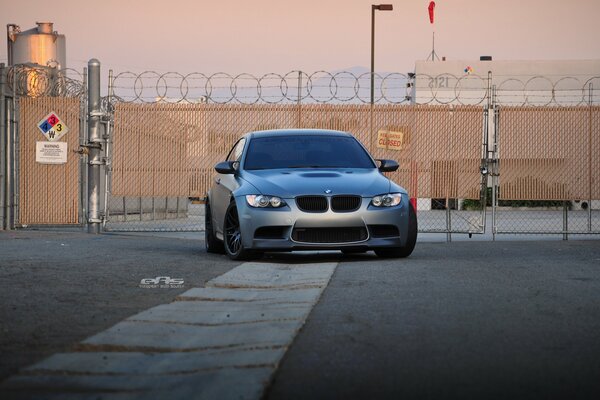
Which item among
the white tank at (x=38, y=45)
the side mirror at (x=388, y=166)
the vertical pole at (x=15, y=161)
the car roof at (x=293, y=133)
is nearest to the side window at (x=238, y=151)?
the car roof at (x=293, y=133)

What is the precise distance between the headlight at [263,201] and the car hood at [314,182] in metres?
0.06

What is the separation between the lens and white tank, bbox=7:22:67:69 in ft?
139

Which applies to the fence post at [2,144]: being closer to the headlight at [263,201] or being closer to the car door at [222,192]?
the car door at [222,192]

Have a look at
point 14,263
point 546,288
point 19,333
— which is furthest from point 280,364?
point 14,263

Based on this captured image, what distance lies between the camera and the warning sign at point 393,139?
1880 centimetres

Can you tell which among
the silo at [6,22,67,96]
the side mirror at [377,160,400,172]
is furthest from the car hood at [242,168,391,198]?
the silo at [6,22,67,96]

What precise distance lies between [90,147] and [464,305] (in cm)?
1210

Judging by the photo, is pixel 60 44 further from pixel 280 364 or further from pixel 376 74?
pixel 280 364

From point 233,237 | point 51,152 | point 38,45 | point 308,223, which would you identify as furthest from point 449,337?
point 38,45

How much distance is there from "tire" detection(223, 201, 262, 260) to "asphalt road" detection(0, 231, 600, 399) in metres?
0.16

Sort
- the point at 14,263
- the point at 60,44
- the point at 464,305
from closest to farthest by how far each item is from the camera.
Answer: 1. the point at 464,305
2. the point at 14,263
3. the point at 60,44

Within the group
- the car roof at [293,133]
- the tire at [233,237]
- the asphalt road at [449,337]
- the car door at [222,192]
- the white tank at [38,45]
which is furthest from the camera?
the white tank at [38,45]

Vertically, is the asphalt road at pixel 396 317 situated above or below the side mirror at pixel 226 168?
below

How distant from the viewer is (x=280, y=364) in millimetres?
5453
